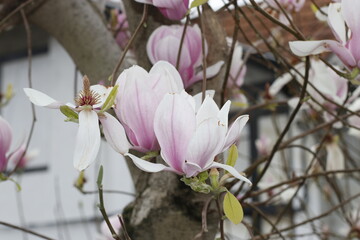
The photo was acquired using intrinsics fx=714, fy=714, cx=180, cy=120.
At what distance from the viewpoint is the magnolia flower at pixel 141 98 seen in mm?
606

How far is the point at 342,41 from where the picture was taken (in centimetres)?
69

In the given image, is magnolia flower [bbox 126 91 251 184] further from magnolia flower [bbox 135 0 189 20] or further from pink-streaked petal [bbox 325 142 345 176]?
pink-streaked petal [bbox 325 142 345 176]

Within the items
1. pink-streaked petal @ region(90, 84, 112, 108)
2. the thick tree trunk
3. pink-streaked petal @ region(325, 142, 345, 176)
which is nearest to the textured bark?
the thick tree trunk

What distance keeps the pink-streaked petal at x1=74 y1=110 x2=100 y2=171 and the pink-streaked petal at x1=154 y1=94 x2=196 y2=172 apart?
0.17 feet

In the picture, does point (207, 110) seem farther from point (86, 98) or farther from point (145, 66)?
point (145, 66)

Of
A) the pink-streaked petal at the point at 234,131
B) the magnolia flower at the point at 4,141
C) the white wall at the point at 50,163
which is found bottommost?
the white wall at the point at 50,163

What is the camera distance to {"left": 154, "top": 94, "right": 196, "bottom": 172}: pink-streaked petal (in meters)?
0.58

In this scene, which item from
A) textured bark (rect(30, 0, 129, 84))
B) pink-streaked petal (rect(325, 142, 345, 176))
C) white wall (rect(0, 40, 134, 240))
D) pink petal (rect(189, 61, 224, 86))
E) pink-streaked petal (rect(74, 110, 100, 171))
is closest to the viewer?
pink-streaked petal (rect(74, 110, 100, 171))

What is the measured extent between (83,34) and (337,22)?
1.40ft

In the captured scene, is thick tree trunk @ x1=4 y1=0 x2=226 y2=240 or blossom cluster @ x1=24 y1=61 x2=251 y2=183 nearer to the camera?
blossom cluster @ x1=24 y1=61 x2=251 y2=183

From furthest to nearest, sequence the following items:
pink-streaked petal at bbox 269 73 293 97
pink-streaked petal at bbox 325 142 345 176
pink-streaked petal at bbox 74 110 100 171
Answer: pink-streaked petal at bbox 325 142 345 176, pink-streaked petal at bbox 269 73 293 97, pink-streaked petal at bbox 74 110 100 171

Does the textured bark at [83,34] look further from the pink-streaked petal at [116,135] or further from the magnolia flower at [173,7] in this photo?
Result: the pink-streaked petal at [116,135]

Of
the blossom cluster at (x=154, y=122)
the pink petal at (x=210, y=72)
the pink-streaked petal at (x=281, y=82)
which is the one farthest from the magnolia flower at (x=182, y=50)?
the pink-streaked petal at (x=281, y=82)

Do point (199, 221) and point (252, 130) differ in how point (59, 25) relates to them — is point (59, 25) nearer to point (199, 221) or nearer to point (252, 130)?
point (199, 221)
